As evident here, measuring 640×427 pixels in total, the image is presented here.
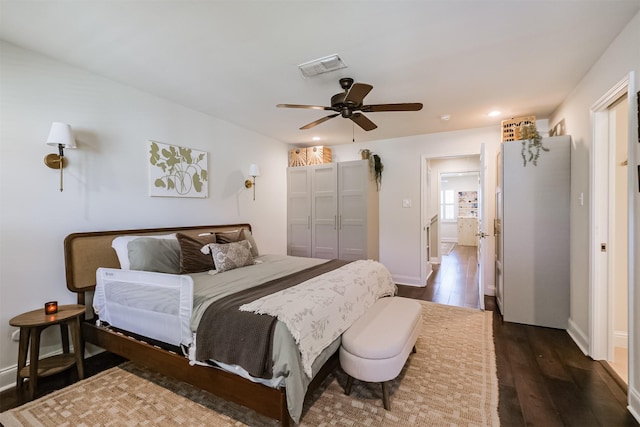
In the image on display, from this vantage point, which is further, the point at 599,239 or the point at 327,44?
the point at 599,239

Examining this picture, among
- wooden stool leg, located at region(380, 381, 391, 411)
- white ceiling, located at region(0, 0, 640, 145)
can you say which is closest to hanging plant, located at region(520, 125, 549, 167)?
white ceiling, located at region(0, 0, 640, 145)

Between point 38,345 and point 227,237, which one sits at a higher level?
point 227,237

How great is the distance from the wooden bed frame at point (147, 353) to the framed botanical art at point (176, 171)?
508mm

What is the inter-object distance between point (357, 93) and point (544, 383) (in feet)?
8.59

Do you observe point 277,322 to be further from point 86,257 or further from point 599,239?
point 599,239

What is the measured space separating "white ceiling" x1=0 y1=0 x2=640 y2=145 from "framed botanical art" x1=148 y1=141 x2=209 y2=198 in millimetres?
599

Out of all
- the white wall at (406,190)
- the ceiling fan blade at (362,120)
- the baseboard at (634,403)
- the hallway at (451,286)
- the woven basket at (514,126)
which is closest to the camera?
the baseboard at (634,403)

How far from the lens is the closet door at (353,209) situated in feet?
15.0

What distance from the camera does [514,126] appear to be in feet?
11.8

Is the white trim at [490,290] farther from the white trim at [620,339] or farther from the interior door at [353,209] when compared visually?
the interior door at [353,209]

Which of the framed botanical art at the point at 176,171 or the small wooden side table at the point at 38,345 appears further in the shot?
the framed botanical art at the point at 176,171

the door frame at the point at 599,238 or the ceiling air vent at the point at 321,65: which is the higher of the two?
the ceiling air vent at the point at 321,65

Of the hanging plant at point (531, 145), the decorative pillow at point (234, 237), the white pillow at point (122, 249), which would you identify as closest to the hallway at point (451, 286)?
the hanging plant at point (531, 145)

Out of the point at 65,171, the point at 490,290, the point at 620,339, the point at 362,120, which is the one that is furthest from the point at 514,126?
the point at 65,171
